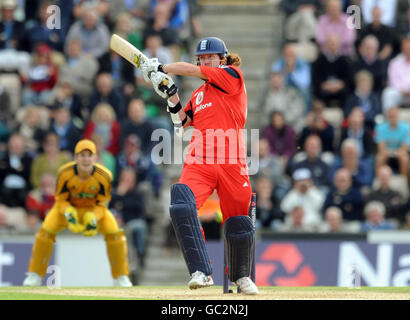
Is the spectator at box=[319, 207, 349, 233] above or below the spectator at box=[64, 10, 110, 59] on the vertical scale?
below

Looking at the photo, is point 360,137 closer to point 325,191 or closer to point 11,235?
point 325,191

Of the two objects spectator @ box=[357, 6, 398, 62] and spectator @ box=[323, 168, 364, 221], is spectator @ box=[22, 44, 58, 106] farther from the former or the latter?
spectator @ box=[323, 168, 364, 221]

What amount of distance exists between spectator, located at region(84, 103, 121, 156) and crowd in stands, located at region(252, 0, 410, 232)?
259 centimetres

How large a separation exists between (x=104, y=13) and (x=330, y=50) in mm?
4511

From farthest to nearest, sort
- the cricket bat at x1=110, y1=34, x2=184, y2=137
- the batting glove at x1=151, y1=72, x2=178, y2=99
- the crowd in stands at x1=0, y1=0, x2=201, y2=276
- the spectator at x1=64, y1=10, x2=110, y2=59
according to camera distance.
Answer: the spectator at x1=64, y1=10, x2=110, y2=59
the crowd in stands at x1=0, y1=0, x2=201, y2=276
the cricket bat at x1=110, y1=34, x2=184, y2=137
the batting glove at x1=151, y1=72, x2=178, y2=99

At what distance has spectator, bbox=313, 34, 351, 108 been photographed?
18.2 meters

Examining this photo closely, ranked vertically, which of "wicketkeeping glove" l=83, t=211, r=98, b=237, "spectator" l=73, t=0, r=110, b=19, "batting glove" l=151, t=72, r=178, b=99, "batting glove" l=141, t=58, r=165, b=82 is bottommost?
"wicketkeeping glove" l=83, t=211, r=98, b=237

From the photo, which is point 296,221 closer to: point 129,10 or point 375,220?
point 375,220

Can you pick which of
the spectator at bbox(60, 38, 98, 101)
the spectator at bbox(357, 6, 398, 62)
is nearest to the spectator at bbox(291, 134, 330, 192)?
the spectator at bbox(357, 6, 398, 62)

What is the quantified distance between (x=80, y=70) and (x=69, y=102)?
28.6 inches

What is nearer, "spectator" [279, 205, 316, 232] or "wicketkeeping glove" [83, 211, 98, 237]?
"wicketkeeping glove" [83, 211, 98, 237]

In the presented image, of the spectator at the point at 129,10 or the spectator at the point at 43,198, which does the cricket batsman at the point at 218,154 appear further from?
the spectator at the point at 129,10

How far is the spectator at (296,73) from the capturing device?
59.9ft

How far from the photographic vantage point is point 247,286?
10414 mm
